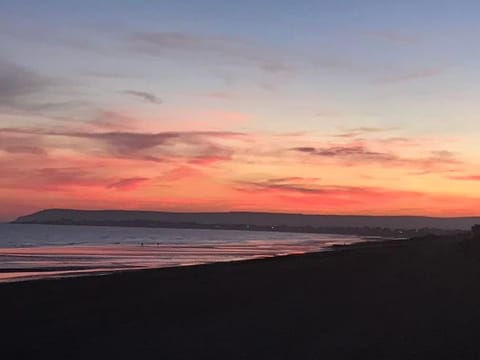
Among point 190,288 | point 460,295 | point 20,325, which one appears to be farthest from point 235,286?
point 20,325

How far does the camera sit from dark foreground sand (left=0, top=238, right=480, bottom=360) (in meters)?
11.2

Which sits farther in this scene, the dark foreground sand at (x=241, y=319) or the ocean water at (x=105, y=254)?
the ocean water at (x=105, y=254)

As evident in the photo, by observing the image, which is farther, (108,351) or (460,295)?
(460,295)

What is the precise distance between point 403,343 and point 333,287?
11090 millimetres

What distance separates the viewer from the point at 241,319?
1485 centimetres

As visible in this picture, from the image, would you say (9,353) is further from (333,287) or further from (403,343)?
(333,287)

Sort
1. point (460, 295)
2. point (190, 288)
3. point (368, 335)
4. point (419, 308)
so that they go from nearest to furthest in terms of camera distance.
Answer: point (368, 335)
point (419, 308)
point (460, 295)
point (190, 288)

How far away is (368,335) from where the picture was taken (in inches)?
504

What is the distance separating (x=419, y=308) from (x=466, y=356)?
20.3 feet

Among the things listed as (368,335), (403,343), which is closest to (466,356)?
(403,343)

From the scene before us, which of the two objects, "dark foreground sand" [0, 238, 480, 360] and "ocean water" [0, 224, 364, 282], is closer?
"dark foreground sand" [0, 238, 480, 360]

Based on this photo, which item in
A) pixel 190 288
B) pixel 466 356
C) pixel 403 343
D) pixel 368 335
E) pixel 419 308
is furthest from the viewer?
pixel 190 288

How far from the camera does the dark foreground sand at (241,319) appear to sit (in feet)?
36.7

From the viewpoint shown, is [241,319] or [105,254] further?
[105,254]
